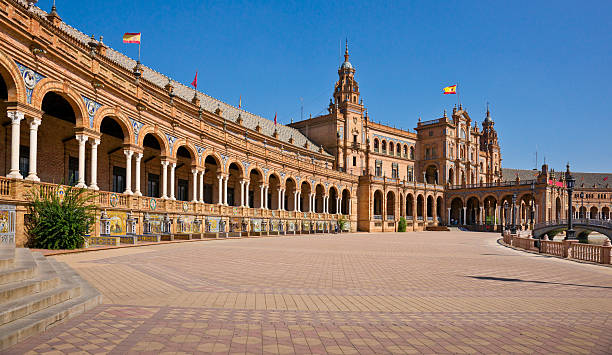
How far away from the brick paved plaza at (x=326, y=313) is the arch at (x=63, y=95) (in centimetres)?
734

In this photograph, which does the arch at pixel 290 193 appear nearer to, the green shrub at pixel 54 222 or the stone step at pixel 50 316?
the green shrub at pixel 54 222

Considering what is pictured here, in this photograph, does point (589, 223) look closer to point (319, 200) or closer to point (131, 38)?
point (319, 200)

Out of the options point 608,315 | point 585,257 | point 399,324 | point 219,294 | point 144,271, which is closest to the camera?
point 399,324

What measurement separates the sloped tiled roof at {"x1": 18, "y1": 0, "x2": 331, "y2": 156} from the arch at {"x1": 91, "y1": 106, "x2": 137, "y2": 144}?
7.34m

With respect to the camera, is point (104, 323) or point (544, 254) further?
point (544, 254)

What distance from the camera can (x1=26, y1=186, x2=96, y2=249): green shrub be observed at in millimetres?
14305

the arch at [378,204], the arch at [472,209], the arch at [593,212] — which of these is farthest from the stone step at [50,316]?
the arch at [593,212]

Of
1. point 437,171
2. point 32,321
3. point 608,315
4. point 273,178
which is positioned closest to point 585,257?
point 608,315

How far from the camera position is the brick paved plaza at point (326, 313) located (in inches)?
199

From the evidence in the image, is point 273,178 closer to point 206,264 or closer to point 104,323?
point 206,264

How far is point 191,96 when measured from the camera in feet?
145

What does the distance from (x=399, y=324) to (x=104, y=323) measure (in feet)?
13.2

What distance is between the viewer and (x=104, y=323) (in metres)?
5.68

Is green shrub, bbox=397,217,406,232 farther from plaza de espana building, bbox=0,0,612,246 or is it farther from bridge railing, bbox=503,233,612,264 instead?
bridge railing, bbox=503,233,612,264
